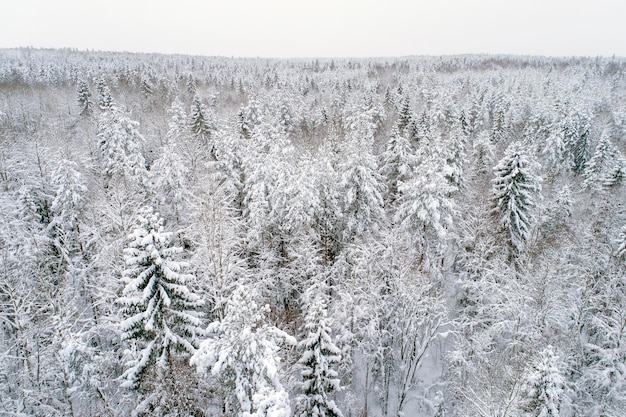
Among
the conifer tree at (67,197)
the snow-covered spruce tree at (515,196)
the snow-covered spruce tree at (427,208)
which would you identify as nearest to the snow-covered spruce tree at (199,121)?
the conifer tree at (67,197)

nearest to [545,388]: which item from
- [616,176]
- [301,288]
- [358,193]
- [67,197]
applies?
[358,193]

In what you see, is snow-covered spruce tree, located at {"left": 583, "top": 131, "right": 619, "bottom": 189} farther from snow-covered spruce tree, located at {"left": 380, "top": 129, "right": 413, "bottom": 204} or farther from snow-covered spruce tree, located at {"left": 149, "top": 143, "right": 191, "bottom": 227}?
snow-covered spruce tree, located at {"left": 149, "top": 143, "right": 191, "bottom": 227}

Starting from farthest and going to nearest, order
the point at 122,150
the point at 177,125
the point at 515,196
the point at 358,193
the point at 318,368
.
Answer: the point at 177,125, the point at 122,150, the point at 358,193, the point at 515,196, the point at 318,368

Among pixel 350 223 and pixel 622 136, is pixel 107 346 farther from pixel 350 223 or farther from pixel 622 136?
pixel 622 136

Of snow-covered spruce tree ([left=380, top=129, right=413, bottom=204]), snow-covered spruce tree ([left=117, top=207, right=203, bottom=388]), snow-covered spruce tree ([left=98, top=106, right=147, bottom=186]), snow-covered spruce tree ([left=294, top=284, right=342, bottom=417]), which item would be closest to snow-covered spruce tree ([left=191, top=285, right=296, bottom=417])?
snow-covered spruce tree ([left=117, top=207, right=203, bottom=388])

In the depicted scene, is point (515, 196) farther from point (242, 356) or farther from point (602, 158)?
point (602, 158)
